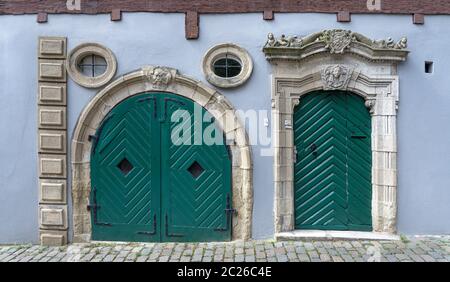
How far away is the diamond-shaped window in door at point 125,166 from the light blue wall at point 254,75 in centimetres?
86

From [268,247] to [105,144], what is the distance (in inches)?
105

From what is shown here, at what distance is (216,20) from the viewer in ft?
15.1

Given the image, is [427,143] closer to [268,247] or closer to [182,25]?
[268,247]

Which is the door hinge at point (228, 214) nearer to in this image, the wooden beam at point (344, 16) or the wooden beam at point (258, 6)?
the wooden beam at point (258, 6)

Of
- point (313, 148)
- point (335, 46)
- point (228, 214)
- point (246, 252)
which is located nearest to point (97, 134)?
point (228, 214)

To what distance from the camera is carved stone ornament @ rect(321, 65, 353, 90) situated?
4.55 m

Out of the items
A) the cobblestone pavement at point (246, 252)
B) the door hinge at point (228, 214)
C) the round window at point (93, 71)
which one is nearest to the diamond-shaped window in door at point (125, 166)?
the cobblestone pavement at point (246, 252)

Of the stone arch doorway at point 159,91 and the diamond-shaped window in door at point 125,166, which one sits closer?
the stone arch doorway at point 159,91

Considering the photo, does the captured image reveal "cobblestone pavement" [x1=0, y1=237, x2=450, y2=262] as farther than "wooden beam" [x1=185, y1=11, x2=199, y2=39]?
No

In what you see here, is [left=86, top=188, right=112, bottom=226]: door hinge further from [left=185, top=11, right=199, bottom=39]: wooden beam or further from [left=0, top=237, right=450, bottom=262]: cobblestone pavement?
[left=185, top=11, right=199, bottom=39]: wooden beam

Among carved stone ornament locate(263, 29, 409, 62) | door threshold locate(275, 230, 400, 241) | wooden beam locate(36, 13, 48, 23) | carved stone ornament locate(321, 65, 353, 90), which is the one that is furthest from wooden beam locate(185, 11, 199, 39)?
door threshold locate(275, 230, 400, 241)

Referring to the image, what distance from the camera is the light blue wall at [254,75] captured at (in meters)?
4.60

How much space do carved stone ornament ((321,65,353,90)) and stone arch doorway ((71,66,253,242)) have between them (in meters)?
1.37

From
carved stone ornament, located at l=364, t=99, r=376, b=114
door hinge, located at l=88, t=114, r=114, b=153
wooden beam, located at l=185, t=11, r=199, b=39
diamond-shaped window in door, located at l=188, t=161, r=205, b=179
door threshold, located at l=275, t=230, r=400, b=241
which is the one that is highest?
wooden beam, located at l=185, t=11, r=199, b=39
